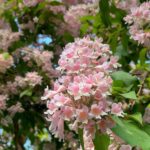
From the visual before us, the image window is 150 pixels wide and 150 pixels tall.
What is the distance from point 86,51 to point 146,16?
435 millimetres

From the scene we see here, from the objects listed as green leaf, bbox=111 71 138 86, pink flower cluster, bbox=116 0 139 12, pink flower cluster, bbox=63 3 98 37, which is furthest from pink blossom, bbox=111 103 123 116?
pink flower cluster, bbox=63 3 98 37

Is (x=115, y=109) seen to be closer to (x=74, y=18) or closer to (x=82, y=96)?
(x=82, y=96)

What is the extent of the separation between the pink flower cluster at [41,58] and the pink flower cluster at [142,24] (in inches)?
48.4

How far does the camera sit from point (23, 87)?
285 cm

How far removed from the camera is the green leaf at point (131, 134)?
3.88 ft

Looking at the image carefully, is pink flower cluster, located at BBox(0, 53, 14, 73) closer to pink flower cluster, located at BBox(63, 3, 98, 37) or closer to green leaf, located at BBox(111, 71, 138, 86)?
pink flower cluster, located at BBox(63, 3, 98, 37)

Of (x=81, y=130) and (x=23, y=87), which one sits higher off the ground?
(x=81, y=130)

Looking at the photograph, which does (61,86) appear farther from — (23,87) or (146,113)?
(23,87)

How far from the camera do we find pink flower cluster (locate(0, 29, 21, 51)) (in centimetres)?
296

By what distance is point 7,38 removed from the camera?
9.75 feet

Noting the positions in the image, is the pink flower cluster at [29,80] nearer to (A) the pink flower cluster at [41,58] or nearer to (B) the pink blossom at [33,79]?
(B) the pink blossom at [33,79]

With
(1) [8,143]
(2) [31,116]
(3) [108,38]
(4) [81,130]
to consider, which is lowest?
(1) [8,143]

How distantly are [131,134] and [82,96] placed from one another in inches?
6.1

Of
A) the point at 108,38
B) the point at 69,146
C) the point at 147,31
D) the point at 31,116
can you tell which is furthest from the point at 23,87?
the point at 147,31
